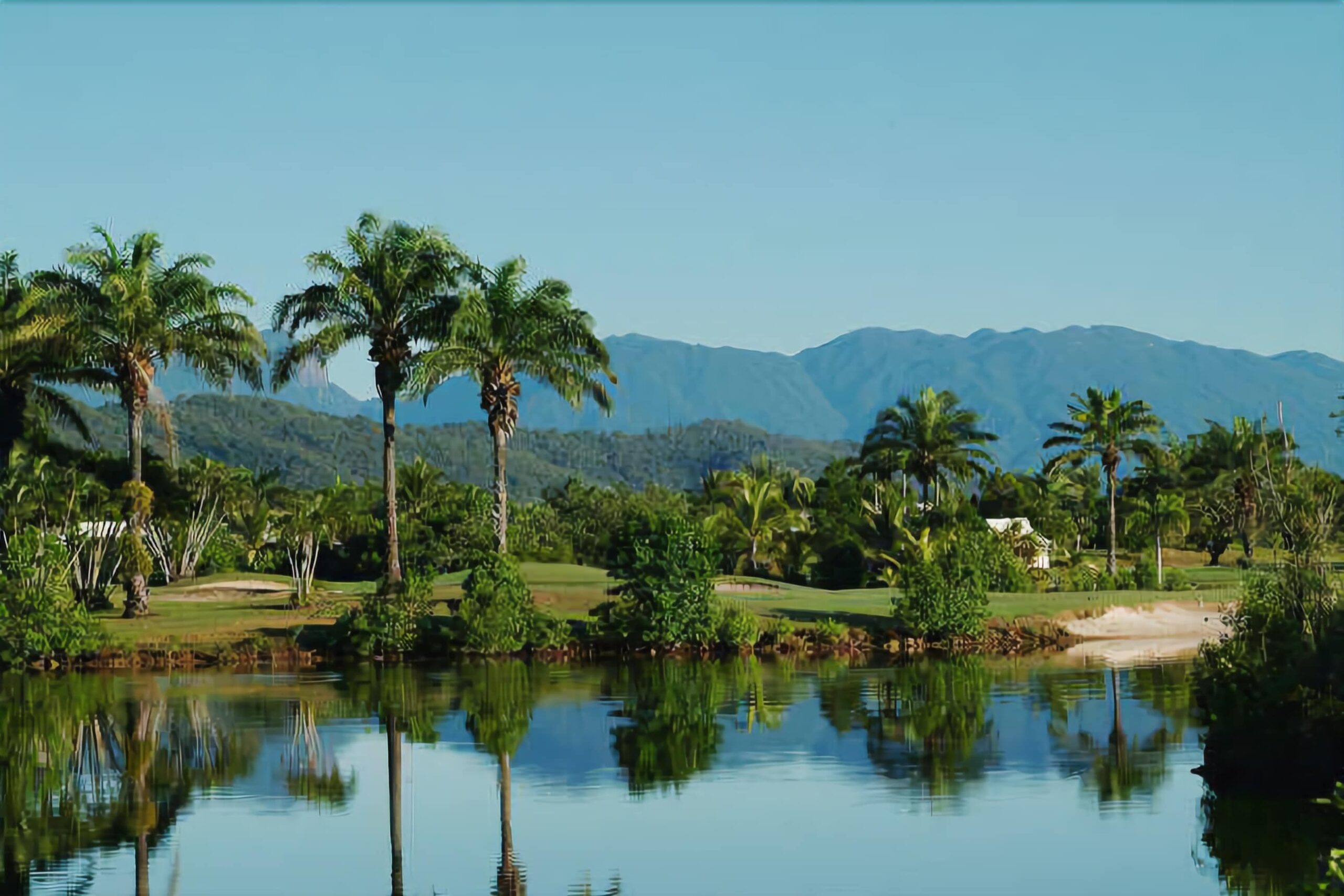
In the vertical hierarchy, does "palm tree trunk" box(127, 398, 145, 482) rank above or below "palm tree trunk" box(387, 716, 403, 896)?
above

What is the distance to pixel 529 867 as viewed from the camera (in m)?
19.0

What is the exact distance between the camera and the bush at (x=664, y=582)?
4228 centimetres

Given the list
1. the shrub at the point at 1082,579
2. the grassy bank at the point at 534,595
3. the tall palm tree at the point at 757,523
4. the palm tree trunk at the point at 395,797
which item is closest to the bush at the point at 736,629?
the grassy bank at the point at 534,595

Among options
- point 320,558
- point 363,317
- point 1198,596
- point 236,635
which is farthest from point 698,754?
point 320,558

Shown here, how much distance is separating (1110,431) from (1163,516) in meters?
13.1

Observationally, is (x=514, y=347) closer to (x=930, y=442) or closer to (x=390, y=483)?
(x=390, y=483)

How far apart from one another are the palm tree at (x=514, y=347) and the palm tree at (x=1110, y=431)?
73.6 feet

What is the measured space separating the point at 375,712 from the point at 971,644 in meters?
17.4

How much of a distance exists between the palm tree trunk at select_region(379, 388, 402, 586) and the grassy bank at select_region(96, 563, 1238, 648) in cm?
148

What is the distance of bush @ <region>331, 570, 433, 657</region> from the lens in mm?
42875

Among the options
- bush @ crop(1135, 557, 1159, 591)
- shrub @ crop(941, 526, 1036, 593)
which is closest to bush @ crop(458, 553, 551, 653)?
shrub @ crop(941, 526, 1036, 593)

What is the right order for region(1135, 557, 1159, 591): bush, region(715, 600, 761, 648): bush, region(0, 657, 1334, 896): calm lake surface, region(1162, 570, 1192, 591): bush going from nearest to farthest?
region(0, 657, 1334, 896): calm lake surface, region(715, 600, 761, 648): bush, region(1162, 570, 1192, 591): bush, region(1135, 557, 1159, 591): bush

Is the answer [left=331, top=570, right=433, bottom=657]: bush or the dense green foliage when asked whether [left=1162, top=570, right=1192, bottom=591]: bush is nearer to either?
the dense green foliage

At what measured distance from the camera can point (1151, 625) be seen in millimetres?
47469
